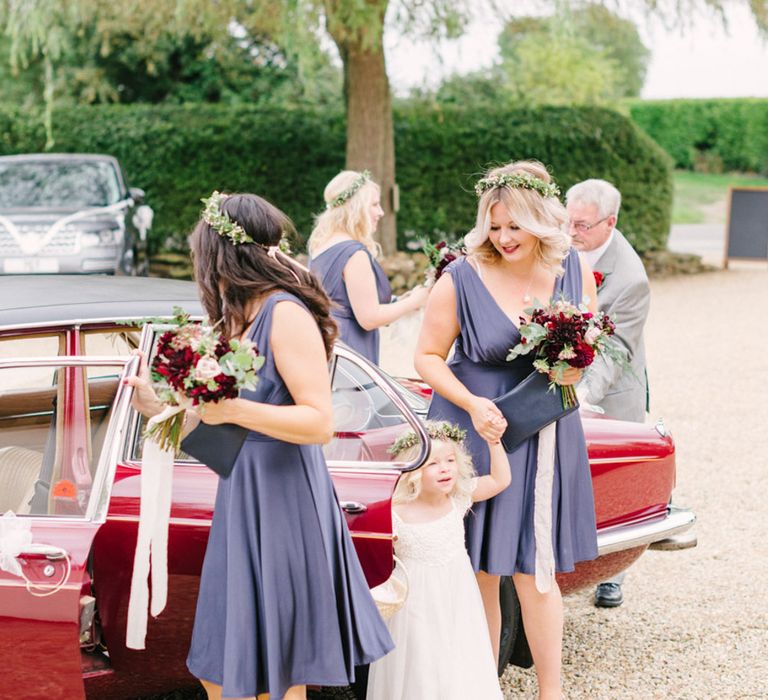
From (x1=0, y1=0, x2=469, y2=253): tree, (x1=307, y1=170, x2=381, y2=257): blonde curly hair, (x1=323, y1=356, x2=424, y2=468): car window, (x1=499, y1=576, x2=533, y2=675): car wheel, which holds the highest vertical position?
(x1=0, y1=0, x2=469, y2=253): tree

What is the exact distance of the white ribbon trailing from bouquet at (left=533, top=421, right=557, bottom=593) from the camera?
3.76 meters

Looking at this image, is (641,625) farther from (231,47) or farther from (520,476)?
(231,47)

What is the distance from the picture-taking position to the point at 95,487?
11.0ft

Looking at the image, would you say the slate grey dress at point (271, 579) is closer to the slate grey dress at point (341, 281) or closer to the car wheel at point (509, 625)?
the car wheel at point (509, 625)

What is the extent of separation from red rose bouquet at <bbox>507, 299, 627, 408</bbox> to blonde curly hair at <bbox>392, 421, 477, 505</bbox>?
357 mm

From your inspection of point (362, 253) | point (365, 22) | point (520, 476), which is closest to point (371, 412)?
point (520, 476)

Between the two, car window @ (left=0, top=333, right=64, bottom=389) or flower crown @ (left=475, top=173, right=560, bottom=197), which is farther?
flower crown @ (left=475, top=173, right=560, bottom=197)

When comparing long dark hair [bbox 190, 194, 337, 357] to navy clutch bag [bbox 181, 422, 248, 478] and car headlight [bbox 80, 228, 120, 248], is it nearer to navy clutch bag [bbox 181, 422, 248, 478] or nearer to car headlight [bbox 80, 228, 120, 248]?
navy clutch bag [bbox 181, 422, 248, 478]

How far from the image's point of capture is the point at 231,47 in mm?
22078

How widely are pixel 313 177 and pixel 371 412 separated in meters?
12.8

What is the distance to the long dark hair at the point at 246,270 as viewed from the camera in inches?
114

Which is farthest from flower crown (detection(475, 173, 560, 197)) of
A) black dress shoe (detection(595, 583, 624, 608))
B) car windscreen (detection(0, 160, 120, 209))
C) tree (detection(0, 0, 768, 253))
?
car windscreen (detection(0, 160, 120, 209))

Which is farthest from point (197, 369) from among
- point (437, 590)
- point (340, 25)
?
point (340, 25)

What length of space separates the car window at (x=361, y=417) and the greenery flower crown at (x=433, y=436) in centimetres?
8
